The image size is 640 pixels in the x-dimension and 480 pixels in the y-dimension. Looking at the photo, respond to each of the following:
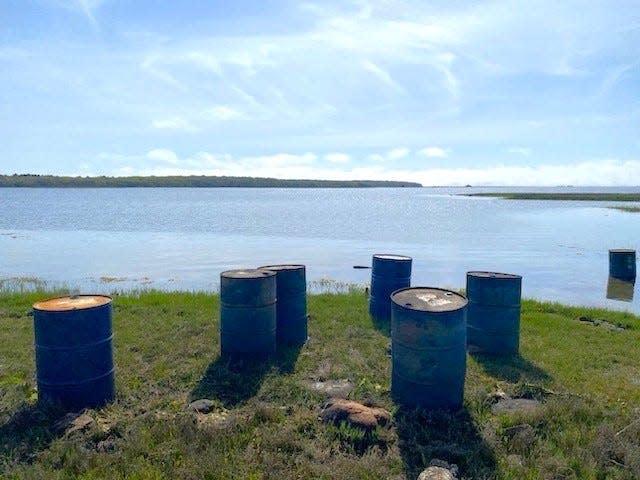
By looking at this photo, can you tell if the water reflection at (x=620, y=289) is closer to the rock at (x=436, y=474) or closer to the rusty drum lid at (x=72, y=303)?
the rock at (x=436, y=474)

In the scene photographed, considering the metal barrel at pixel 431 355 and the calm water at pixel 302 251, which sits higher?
the metal barrel at pixel 431 355

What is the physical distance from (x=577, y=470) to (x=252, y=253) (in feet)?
60.4

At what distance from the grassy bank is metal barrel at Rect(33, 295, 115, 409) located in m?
0.22

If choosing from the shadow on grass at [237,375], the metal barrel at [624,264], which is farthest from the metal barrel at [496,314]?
the metal barrel at [624,264]

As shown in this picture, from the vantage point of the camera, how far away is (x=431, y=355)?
500 cm

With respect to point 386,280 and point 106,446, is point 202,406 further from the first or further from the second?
point 386,280

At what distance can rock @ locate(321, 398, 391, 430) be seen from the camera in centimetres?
448

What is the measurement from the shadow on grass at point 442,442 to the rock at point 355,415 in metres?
0.17

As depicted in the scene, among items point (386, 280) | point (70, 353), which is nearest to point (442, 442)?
point (70, 353)

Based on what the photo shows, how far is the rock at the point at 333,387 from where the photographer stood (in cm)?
549

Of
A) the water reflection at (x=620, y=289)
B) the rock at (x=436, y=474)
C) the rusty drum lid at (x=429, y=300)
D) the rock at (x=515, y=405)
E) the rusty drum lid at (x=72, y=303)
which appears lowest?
the water reflection at (x=620, y=289)

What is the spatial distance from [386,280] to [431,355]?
12.2ft

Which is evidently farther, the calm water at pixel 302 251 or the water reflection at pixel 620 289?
the calm water at pixel 302 251

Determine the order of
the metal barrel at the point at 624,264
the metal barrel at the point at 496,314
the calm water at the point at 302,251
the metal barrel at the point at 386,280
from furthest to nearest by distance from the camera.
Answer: the metal barrel at the point at 624,264, the calm water at the point at 302,251, the metal barrel at the point at 386,280, the metal barrel at the point at 496,314
